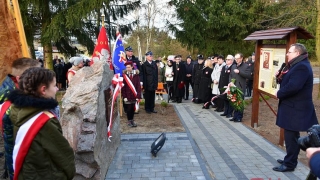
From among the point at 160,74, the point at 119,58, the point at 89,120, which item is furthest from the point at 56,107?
the point at 160,74

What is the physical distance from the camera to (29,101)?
218 cm

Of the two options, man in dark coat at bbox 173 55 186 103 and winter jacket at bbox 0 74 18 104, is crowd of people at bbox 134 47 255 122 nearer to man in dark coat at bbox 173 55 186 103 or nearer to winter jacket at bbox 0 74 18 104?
man in dark coat at bbox 173 55 186 103

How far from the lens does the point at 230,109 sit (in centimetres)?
872

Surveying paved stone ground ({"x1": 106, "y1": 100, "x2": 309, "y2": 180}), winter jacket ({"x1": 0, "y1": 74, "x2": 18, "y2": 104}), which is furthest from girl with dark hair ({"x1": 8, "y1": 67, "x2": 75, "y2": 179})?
paved stone ground ({"x1": 106, "y1": 100, "x2": 309, "y2": 180})

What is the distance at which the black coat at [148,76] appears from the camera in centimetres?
891

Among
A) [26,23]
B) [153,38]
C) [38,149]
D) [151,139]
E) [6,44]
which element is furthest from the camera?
[153,38]

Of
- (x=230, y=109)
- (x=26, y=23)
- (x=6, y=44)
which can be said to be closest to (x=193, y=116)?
(x=230, y=109)

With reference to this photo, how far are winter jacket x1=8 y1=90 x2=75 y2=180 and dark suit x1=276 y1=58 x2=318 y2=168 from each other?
3433mm

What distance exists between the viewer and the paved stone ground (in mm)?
4410

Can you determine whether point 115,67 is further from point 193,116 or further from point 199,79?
point 199,79

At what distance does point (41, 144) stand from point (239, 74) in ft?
21.7

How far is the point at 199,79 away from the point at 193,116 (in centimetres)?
241

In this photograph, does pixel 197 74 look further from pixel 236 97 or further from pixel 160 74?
pixel 236 97

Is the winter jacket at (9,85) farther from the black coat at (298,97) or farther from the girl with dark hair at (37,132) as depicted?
the black coat at (298,97)
